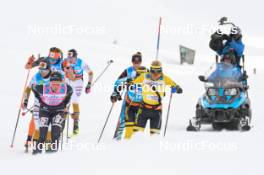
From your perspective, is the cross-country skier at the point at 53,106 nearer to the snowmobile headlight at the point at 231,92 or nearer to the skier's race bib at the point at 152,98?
the skier's race bib at the point at 152,98

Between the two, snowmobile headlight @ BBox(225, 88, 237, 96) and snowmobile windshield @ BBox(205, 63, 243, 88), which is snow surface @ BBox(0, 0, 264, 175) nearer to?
snowmobile headlight @ BBox(225, 88, 237, 96)

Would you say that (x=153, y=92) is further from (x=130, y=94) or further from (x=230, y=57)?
(x=230, y=57)

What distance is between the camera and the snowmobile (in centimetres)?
1258

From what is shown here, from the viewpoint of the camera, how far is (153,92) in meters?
11.6

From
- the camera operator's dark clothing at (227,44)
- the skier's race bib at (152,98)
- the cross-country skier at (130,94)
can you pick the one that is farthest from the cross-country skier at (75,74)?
the camera operator's dark clothing at (227,44)

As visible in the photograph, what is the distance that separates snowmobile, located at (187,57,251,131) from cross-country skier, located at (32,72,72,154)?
2992 mm

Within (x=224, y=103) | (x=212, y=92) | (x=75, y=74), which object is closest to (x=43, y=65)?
(x=75, y=74)

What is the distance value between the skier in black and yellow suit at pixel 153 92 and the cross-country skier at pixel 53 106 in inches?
58.9

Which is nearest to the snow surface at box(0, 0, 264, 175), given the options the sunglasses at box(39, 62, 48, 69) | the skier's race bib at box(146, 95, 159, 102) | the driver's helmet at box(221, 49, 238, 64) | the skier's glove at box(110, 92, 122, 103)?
the skier's race bib at box(146, 95, 159, 102)

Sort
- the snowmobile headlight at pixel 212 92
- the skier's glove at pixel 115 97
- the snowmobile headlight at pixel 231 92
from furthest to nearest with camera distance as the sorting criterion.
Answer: the snowmobile headlight at pixel 212 92 < the snowmobile headlight at pixel 231 92 < the skier's glove at pixel 115 97

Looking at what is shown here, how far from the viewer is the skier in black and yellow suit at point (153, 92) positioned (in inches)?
456

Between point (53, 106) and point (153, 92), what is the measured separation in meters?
1.90

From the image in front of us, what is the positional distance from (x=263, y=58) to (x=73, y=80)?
3920cm

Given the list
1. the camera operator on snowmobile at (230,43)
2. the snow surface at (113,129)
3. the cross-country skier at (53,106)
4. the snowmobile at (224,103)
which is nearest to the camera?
the snow surface at (113,129)
